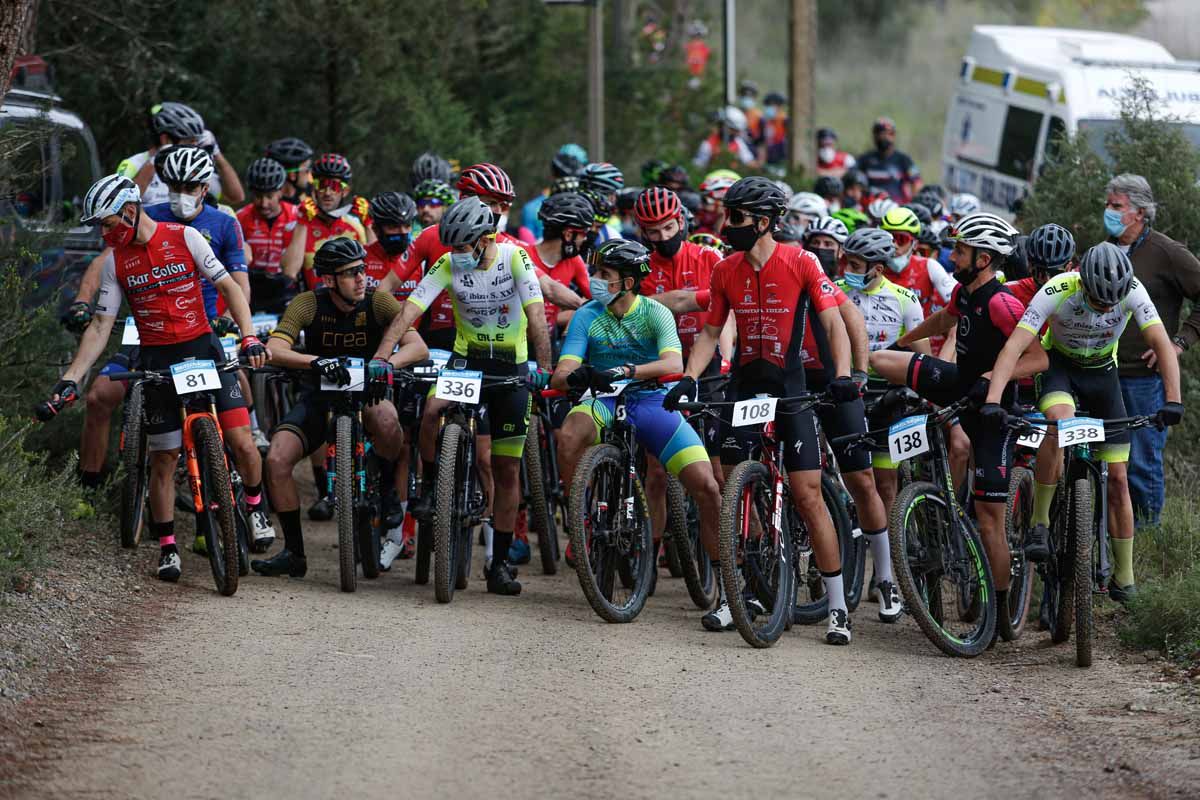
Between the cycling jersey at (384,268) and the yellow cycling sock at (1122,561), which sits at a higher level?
the cycling jersey at (384,268)

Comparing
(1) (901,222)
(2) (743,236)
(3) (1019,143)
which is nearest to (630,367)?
(2) (743,236)

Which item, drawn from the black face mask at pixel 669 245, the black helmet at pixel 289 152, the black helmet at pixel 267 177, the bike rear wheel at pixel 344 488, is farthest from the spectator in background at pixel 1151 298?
the black helmet at pixel 289 152

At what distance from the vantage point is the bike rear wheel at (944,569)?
28.7ft

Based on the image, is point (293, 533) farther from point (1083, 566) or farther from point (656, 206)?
point (1083, 566)

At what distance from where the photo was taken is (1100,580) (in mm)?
9234

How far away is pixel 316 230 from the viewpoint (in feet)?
40.9

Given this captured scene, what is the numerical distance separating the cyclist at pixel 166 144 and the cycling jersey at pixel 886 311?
13.4 ft

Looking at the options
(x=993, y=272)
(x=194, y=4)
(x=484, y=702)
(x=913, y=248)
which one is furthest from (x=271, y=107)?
(x=484, y=702)

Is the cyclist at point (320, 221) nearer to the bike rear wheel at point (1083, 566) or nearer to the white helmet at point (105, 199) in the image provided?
the white helmet at point (105, 199)

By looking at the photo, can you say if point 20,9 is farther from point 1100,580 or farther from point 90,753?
point 1100,580

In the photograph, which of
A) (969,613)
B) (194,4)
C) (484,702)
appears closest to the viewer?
(484,702)

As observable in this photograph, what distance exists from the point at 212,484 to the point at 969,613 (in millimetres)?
4026

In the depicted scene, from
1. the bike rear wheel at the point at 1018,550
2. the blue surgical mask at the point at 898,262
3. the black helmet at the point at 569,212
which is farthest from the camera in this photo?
the blue surgical mask at the point at 898,262

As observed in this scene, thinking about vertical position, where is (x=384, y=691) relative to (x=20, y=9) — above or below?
below
